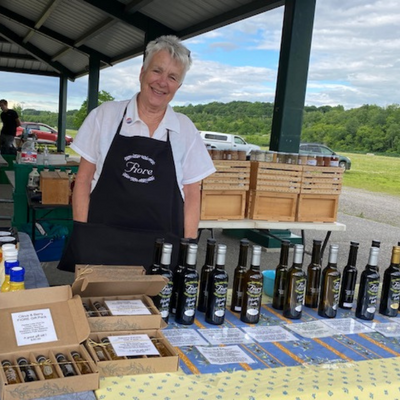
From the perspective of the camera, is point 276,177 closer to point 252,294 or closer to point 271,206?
point 271,206

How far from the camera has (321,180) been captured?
421cm

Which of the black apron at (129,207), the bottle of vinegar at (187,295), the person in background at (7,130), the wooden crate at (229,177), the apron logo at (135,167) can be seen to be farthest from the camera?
the person in background at (7,130)

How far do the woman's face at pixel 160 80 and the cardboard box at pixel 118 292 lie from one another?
0.85 meters

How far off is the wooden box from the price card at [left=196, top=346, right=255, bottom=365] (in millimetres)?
3236

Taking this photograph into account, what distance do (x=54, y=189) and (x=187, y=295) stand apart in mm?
3095

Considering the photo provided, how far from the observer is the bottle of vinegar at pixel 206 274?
5.00ft

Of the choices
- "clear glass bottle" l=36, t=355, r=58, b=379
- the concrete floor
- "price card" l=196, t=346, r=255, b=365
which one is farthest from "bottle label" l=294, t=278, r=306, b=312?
the concrete floor

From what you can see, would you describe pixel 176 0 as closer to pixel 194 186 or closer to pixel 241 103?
pixel 194 186

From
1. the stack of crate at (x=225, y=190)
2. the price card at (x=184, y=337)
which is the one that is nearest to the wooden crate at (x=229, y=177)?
the stack of crate at (x=225, y=190)

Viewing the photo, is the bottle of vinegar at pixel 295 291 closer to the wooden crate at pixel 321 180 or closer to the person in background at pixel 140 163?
the person in background at pixel 140 163

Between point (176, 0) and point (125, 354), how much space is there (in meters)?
6.83

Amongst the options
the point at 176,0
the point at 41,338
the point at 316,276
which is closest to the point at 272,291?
the point at 316,276

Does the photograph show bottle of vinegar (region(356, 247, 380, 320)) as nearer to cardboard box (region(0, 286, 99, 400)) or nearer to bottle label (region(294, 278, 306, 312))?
bottle label (region(294, 278, 306, 312))

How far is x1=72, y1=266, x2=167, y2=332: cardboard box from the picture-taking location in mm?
1215
